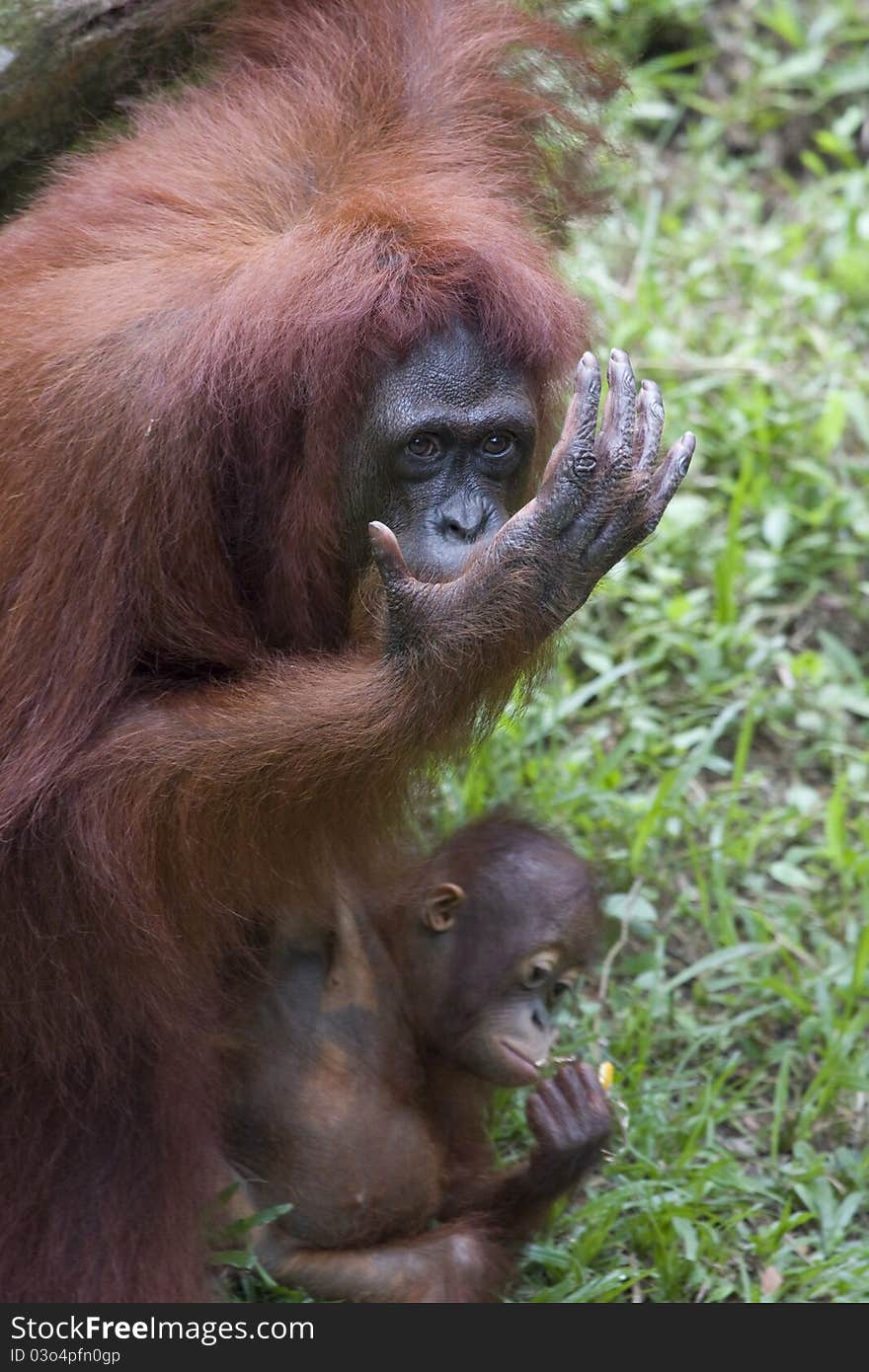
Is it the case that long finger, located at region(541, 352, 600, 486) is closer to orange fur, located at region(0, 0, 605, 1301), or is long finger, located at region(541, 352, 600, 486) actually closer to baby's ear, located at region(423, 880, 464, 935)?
orange fur, located at region(0, 0, 605, 1301)

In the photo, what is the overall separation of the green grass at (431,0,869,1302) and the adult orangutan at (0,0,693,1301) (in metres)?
0.83

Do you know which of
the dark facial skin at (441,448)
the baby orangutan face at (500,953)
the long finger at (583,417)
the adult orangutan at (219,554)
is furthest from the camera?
the baby orangutan face at (500,953)

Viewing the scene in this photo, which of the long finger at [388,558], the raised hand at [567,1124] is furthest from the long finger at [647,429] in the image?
the raised hand at [567,1124]

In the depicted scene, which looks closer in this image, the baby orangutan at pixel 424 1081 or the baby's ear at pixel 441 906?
the baby orangutan at pixel 424 1081

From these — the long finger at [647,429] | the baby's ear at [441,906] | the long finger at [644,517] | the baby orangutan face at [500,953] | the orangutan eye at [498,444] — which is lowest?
the baby orangutan face at [500,953]

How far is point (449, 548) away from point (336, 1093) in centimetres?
124

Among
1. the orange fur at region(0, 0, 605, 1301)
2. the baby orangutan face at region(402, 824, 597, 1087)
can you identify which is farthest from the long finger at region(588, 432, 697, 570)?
the baby orangutan face at region(402, 824, 597, 1087)

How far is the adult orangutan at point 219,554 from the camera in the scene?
2754 mm

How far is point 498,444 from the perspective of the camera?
298 centimetres

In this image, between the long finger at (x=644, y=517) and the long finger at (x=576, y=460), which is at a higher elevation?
the long finger at (x=576, y=460)

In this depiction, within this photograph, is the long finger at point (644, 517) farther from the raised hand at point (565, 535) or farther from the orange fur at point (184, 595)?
the orange fur at point (184, 595)

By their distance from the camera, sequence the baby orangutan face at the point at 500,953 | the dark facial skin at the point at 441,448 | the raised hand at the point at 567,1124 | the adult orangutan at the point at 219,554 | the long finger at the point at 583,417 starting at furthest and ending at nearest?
the baby orangutan face at the point at 500,953, the raised hand at the point at 567,1124, the dark facial skin at the point at 441,448, the adult orangutan at the point at 219,554, the long finger at the point at 583,417

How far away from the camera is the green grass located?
147 inches

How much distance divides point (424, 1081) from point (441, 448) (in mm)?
1446
